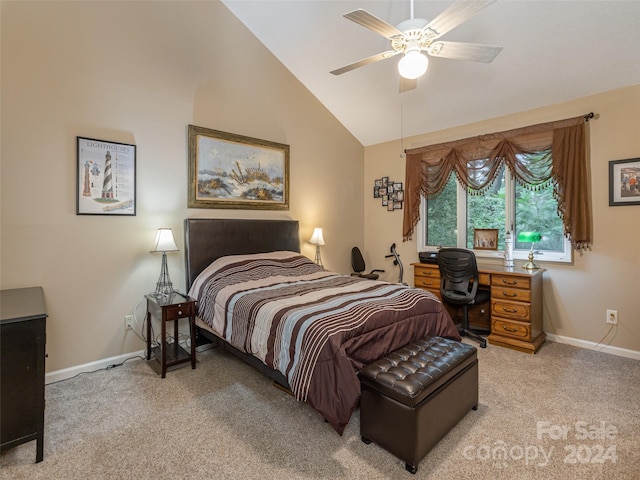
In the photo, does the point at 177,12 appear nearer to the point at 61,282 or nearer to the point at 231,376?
the point at 61,282

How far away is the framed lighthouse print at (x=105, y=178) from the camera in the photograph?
2736mm

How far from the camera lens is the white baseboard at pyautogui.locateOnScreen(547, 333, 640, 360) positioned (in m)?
3.07

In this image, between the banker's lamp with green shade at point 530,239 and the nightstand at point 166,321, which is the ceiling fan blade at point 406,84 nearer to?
the banker's lamp with green shade at point 530,239

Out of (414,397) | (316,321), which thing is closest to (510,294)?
(414,397)

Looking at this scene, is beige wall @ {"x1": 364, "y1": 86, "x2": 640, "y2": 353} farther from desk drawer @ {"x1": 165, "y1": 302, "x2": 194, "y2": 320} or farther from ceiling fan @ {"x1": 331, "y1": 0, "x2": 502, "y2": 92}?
desk drawer @ {"x1": 165, "y1": 302, "x2": 194, "y2": 320}

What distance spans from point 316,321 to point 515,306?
7.82ft

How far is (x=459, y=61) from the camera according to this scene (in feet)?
10.8

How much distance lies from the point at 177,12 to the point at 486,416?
171 inches

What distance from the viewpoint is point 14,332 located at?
64.4 inches

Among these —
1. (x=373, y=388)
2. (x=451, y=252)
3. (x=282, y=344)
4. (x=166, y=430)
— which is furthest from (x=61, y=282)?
(x=451, y=252)

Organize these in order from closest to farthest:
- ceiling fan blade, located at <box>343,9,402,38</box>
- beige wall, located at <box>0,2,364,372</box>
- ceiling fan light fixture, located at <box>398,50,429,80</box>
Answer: ceiling fan blade, located at <box>343,9,402,38</box>
ceiling fan light fixture, located at <box>398,50,429,80</box>
beige wall, located at <box>0,2,364,372</box>

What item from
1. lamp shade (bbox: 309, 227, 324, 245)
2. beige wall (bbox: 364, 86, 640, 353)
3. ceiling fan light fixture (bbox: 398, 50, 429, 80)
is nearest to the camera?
ceiling fan light fixture (bbox: 398, 50, 429, 80)

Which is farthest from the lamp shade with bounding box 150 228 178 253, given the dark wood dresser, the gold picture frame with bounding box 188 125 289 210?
the dark wood dresser

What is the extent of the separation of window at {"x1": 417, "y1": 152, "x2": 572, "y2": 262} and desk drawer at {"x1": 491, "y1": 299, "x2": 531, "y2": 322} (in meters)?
0.72
